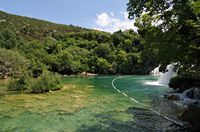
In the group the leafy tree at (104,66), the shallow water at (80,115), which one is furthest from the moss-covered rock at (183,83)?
the leafy tree at (104,66)

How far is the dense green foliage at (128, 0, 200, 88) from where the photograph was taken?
15.2 metres

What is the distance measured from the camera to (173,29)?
1647 centimetres

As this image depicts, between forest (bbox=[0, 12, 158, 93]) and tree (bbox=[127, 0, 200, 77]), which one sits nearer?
tree (bbox=[127, 0, 200, 77])

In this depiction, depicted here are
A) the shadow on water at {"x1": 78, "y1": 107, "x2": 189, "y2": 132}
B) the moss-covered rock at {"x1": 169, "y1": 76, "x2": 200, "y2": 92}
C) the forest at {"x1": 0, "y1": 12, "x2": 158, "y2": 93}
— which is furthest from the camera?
the forest at {"x1": 0, "y1": 12, "x2": 158, "y2": 93}

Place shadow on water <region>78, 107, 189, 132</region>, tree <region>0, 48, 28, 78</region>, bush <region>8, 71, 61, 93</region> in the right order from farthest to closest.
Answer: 1. tree <region>0, 48, 28, 78</region>
2. bush <region>8, 71, 61, 93</region>
3. shadow on water <region>78, 107, 189, 132</region>

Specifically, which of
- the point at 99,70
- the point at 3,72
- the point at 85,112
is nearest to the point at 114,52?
the point at 99,70

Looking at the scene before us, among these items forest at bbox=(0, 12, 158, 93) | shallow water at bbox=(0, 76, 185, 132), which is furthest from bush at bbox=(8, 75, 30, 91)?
forest at bbox=(0, 12, 158, 93)

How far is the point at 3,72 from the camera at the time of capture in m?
61.2

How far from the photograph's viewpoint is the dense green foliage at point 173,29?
49.8 feet

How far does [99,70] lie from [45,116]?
243 feet

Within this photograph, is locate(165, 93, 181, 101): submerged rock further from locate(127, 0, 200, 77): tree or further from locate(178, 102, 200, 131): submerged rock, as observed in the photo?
locate(127, 0, 200, 77): tree

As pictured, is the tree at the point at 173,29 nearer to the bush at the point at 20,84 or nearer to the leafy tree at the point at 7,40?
the bush at the point at 20,84

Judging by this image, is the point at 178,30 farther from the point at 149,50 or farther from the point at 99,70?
the point at 99,70

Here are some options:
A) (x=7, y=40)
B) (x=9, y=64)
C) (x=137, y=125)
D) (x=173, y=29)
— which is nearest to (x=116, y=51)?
(x=7, y=40)
